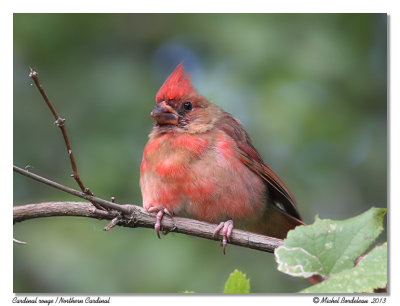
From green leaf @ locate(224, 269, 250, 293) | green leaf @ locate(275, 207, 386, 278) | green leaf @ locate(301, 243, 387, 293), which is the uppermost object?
green leaf @ locate(275, 207, 386, 278)

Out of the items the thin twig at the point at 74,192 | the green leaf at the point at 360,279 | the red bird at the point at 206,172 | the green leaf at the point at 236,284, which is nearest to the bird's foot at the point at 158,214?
the red bird at the point at 206,172

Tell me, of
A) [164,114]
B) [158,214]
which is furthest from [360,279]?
[164,114]

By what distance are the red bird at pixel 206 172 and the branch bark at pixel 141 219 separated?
6 centimetres

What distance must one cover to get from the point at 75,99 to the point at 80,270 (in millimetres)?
1380

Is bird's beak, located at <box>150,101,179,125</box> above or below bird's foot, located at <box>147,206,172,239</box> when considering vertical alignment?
above

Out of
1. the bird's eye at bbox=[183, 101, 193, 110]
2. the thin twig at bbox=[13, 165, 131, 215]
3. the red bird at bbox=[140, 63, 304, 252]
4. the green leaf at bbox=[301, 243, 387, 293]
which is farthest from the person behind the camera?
the bird's eye at bbox=[183, 101, 193, 110]

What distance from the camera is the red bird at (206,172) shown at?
3535 mm

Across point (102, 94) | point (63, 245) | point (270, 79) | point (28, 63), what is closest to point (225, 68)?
point (270, 79)

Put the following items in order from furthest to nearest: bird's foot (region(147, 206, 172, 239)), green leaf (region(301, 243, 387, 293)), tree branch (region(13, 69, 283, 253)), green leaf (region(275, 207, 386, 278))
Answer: bird's foot (region(147, 206, 172, 239))
tree branch (region(13, 69, 283, 253))
green leaf (region(275, 207, 386, 278))
green leaf (region(301, 243, 387, 293))

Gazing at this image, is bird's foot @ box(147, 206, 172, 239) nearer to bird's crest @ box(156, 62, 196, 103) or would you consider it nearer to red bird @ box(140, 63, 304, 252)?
red bird @ box(140, 63, 304, 252)

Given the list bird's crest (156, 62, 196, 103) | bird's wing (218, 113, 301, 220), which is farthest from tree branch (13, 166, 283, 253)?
bird's crest (156, 62, 196, 103)

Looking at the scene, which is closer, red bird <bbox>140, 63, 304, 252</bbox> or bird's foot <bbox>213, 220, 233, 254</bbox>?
bird's foot <bbox>213, 220, 233, 254</bbox>

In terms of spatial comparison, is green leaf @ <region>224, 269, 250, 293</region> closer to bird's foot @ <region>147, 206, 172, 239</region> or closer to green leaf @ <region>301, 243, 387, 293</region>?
green leaf @ <region>301, 243, 387, 293</region>

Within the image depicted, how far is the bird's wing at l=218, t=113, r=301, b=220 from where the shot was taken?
3896mm
